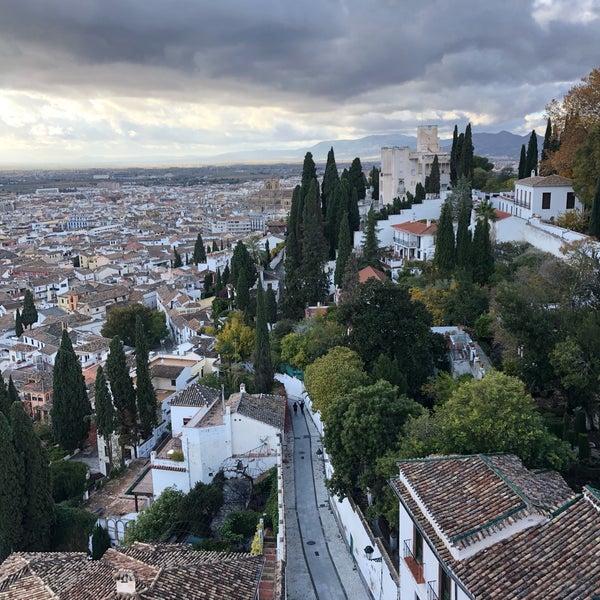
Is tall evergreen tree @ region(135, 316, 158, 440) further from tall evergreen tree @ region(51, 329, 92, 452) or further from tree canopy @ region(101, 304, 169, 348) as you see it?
tree canopy @ region(101, 304, 169, 348)

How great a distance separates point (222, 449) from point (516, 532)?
46.0 ft

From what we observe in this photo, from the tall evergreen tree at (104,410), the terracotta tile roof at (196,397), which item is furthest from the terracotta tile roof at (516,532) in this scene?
the tall evergreen tree at (104,410)

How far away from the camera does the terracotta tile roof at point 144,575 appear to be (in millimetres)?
13789

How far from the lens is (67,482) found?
2595 centimetres

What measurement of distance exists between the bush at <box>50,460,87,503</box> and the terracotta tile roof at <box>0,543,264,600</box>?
8.65 meters

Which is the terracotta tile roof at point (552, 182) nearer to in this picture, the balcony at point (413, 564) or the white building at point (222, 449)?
the white building at point (222, 449)

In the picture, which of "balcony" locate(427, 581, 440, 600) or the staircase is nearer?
"balcony" locate(427, 581, 440, 600)

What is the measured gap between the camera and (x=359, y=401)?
1739cm

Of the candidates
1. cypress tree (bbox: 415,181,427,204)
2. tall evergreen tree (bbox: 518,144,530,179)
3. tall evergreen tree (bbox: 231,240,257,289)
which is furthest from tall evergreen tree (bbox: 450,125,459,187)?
tall evergreen tree (bbox: 231,240,257,289)

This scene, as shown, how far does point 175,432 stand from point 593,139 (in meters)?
22.6

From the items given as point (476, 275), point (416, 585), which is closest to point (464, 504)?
point (416, 585)

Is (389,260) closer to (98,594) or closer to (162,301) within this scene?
(162,301)

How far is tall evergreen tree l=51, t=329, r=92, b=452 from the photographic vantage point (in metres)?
29.3

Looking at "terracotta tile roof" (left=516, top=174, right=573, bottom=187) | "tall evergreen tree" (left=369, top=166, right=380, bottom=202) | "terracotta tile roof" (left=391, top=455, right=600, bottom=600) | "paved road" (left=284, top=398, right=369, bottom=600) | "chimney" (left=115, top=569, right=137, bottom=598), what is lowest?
"paved road" (left=284, top=398, right=369, bottom=600)
